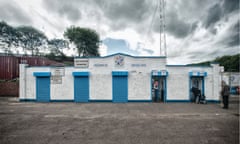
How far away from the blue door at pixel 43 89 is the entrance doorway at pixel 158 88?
10086 mm

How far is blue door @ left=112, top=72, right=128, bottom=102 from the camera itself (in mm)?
9078

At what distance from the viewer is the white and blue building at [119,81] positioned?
908 cm

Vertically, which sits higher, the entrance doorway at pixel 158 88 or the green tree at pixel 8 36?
the green tree at pixel 8 36

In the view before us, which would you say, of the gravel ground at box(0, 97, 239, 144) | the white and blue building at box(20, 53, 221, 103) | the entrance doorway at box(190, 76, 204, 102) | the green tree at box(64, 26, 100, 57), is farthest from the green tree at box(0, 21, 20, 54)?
the entrance doorway at box(190, 76, 204, 102)

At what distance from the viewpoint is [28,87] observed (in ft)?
31.0

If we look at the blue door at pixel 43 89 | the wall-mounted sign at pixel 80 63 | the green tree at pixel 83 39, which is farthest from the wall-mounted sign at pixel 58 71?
the green tree at pixel 83 39

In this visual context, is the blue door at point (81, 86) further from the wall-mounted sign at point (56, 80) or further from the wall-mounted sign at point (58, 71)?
the wall-mounted sign at point (56, 80)

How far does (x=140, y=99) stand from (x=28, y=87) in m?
10.8

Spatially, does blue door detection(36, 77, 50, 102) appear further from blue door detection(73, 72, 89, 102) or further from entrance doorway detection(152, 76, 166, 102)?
entrance doorway detection(152, 76, 166, 102)

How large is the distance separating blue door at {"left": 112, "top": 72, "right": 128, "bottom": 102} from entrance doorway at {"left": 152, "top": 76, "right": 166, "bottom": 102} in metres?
2.72

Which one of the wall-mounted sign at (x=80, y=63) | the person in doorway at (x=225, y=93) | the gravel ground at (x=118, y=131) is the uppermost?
the wall-mounted sign at (x=80, y=63)

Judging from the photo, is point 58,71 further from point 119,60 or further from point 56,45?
point 56,45

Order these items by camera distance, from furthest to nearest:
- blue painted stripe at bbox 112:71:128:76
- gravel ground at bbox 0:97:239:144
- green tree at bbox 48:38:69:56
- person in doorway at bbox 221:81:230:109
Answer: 1. green tree at bbox 48:38:69:56
2. blue painted stripe at bbox 112:71:128:76
3. person in doorway at bbox 221:81:230:109
4. gravel ground at bbox 0:97:239:144

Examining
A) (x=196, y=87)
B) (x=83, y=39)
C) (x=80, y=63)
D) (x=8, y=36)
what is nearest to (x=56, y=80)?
(x=80, y=63)
